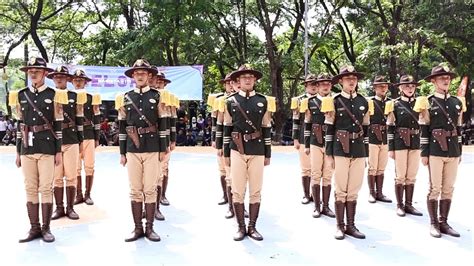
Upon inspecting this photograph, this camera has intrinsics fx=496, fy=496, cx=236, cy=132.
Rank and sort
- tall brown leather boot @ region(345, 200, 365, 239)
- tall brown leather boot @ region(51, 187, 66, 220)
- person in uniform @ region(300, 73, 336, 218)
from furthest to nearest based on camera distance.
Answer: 1. person in uniform @ region(300, 73, 336, 218)
2. tall brown leather boot @ region(51, 187, 66, 220)
3. tall brown leather boot @ region(345, 200, 365, 239)

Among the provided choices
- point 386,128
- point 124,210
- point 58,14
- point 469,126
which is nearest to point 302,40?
point 469,126

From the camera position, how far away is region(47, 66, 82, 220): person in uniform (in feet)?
18.6

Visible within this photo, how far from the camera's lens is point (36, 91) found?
4.70 meters

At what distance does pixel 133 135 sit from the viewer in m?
4.72

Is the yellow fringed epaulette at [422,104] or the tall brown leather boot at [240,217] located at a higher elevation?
the yellow fringed epaulette at [422,104]

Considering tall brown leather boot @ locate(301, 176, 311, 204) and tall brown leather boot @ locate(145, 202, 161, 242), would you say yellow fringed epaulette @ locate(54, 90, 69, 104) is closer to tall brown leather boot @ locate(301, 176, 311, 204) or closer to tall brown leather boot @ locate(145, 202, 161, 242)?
tall brown leather boot @ locate(145, 202, 161, 242)

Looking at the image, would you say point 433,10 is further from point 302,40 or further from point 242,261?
point 242,261

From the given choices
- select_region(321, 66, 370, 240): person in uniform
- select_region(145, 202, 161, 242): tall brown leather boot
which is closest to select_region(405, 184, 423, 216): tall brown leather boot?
select_region(321, 66, 370, 240): person in uniform

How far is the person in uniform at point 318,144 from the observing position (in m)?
5.87

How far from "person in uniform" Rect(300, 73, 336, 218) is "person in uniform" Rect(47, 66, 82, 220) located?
2752 mm

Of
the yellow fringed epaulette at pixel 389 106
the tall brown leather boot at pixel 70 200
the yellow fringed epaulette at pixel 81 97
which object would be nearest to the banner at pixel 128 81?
the yellow fringed epaulette at pixel 81 97

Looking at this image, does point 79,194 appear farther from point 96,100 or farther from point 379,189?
point 379,189

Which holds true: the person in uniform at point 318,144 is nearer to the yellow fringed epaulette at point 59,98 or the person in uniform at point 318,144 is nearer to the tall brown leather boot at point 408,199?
the tall brown leather boot at point 408,199

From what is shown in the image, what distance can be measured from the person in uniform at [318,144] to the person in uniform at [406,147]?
849 mm
